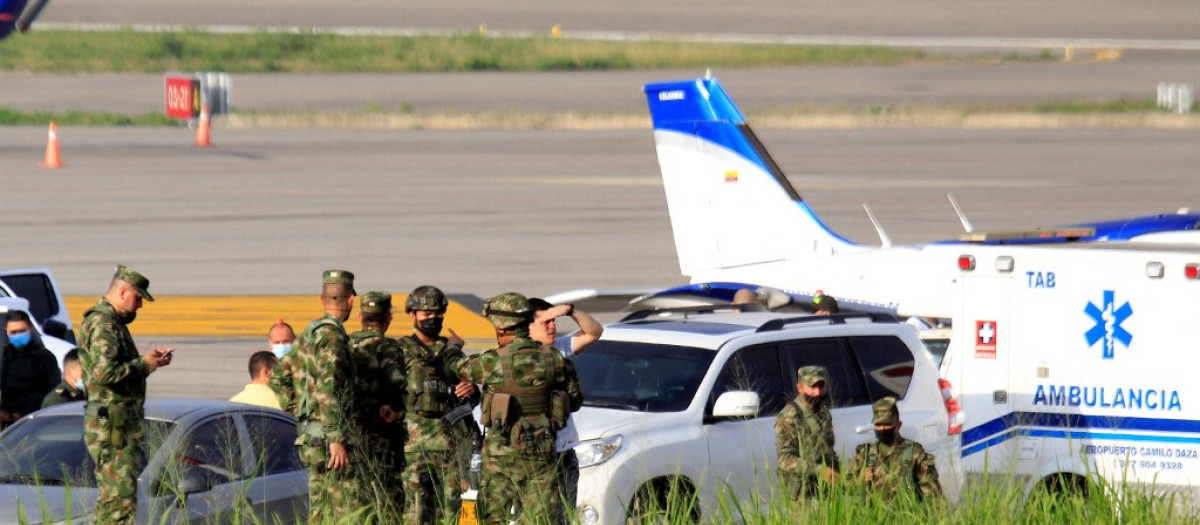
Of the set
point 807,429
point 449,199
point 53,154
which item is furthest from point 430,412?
point 53,154

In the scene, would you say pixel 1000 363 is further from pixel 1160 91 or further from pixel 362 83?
pixel 362 83

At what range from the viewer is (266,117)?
49781 millimetres

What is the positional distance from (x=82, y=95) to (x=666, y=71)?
21367 millimetres

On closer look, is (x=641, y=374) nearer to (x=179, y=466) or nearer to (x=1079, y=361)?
(x=1079, y=361)

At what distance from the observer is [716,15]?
250 ft

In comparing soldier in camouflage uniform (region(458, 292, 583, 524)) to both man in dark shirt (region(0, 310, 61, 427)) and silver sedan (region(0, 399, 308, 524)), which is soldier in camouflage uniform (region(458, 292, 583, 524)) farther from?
man in dark shirt (region(0, 310, 61, 427))

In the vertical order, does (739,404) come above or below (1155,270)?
below

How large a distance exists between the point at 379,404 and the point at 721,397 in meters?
1.97

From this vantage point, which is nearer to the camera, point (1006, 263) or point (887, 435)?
point (887, 435)

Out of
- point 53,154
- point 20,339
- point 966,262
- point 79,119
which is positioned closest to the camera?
point 966,262

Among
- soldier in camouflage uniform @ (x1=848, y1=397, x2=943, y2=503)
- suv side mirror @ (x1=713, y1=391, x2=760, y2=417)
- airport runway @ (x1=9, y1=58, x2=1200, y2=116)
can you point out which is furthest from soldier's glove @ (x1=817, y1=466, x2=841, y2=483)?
airport runway @ (x1=9, y1=58, x2=1200, y2=116)

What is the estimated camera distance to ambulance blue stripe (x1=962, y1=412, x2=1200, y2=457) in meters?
9.61

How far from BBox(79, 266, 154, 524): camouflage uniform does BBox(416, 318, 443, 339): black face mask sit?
1429 millimetres

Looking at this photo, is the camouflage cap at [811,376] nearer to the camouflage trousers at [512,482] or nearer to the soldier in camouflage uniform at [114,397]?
the camouflage trousers at [512,482]
